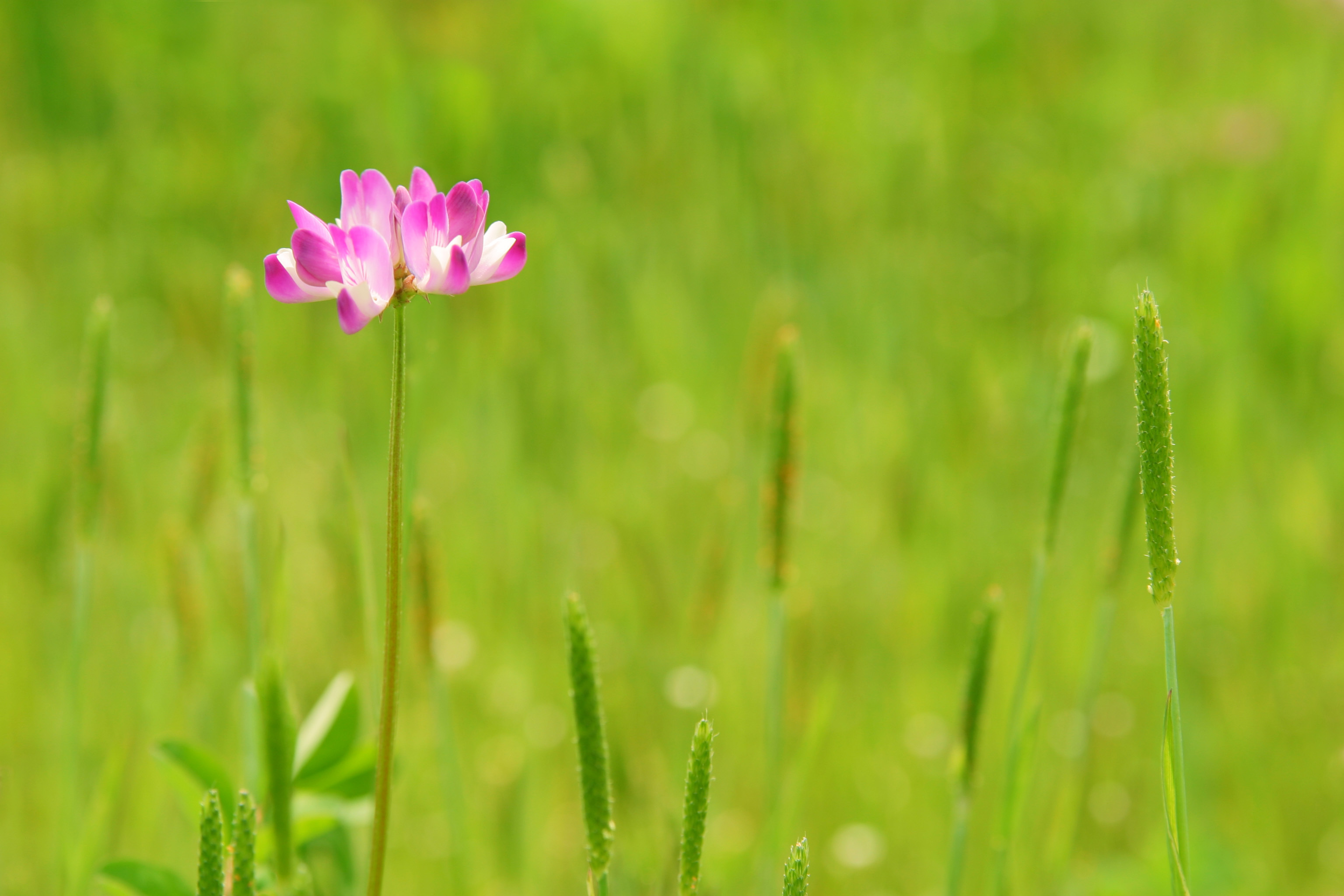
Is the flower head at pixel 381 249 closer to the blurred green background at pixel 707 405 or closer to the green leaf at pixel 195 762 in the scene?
the blurred green background at pixel 707 405

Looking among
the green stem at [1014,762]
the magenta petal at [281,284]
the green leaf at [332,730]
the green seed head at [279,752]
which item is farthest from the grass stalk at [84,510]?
the green stem at [1014,762]

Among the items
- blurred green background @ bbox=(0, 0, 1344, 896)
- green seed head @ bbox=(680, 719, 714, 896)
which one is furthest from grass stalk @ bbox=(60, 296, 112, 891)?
green seed head @ bbox=(680, 719, 714, 896)

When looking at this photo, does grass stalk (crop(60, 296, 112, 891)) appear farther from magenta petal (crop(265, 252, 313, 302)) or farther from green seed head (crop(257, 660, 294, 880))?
green seed head (crop(257, 660, 294, 880))

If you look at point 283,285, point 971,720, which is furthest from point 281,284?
point 971,720

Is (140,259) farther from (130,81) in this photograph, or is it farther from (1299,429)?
(1299,429)

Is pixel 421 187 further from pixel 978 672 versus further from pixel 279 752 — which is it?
pixel 978 672

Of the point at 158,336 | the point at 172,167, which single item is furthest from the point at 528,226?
the point at 172,167
